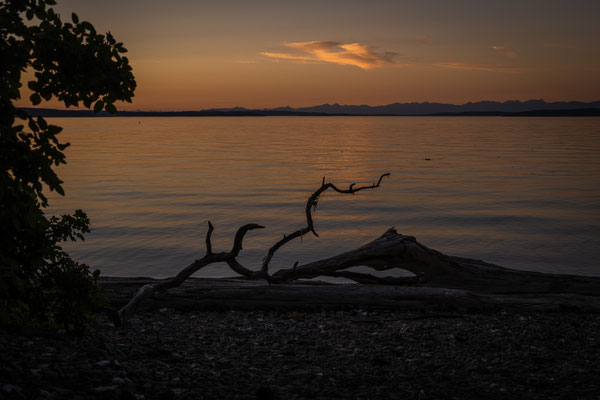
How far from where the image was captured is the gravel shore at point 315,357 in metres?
5.47

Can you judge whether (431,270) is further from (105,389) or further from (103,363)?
(105,389)

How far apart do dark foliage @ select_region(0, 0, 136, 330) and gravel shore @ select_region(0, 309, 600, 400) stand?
1.84 ft

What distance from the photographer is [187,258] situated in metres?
18.2

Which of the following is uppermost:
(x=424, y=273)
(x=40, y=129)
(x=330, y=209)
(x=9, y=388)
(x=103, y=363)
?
(x=40, y=129)

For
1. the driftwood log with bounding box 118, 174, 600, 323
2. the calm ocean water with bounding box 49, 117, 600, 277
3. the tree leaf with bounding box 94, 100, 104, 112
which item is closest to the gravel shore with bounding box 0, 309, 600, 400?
the driftwood log with bounding box 118, 174, 600, 323

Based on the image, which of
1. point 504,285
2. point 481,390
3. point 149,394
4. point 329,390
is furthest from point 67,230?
point 504,285

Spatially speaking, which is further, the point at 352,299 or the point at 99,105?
the point at 352,299

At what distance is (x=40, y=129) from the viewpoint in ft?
12.2

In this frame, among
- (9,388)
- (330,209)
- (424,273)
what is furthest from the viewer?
(330,209)

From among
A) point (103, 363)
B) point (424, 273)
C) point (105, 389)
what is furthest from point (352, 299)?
point (105, 389)

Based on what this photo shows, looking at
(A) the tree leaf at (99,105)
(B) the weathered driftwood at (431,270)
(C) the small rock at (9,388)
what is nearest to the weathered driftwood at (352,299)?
(B) the weathered driftwood at (431,270)

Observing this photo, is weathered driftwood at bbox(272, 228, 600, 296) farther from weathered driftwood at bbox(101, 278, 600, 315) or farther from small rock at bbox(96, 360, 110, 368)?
small rock at bbox(96, 360, 110, 368)

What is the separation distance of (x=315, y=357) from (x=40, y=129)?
15.2 feet

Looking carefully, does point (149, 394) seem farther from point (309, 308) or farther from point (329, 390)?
point (309, 308)
